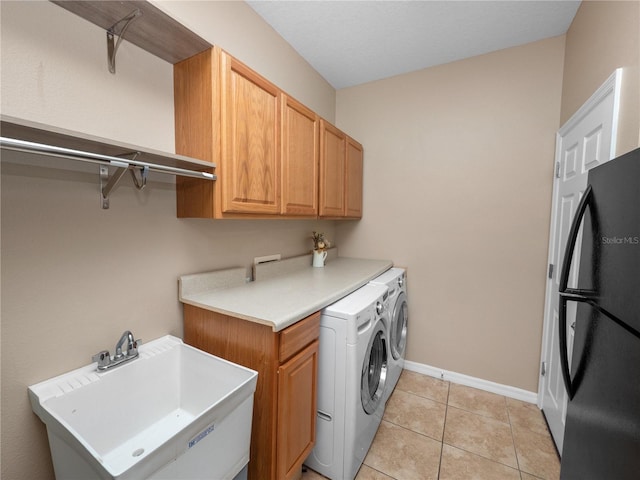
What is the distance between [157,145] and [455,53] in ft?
7.53

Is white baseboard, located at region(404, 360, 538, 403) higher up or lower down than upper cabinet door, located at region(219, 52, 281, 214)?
lower down

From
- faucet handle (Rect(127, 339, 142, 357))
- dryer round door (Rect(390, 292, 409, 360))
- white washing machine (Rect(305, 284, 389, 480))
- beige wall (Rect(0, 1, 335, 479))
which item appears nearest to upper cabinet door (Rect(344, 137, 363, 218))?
dryer round door (Rect(390, 292, 409, 360))

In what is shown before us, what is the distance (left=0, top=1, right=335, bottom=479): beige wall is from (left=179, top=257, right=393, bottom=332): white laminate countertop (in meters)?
0.27

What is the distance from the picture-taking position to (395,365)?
6.91 ft

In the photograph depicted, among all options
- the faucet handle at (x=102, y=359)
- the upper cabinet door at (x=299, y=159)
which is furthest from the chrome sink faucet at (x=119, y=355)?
the upper cabinet door at (x=299, y=159)

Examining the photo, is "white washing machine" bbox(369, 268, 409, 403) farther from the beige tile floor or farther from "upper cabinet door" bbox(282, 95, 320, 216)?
"upper cabinet door" bbox(282, 95, 320, 216)

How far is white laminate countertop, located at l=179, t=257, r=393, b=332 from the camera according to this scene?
1.19 meters

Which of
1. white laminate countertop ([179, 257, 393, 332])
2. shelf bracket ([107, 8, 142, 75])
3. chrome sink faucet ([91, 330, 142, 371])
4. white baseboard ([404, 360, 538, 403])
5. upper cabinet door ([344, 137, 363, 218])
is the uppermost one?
shelf bracket ([107, 8, 142, 75])

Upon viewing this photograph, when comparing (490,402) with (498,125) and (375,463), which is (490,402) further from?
(498,125)

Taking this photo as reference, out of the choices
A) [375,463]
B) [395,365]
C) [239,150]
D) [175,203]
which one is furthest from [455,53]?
[375,463]

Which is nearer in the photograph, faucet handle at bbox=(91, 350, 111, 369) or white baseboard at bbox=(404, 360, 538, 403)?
faucet handle at bbox=(91, 350, 111, 369)

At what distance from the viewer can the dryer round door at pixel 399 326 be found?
2029mm

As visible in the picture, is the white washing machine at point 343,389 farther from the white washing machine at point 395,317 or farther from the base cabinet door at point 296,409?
the white washing machine at point 395,317

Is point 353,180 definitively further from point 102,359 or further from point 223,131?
point 102,359
